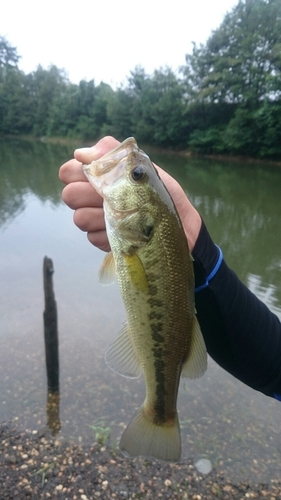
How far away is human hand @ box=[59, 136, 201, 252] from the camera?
179 cm

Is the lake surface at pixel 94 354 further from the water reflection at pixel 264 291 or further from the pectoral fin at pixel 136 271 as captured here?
the pectoral fin at pixel 136 271

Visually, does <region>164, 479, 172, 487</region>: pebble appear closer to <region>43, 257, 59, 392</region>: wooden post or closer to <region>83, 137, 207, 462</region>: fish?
<region>43, 257, 59, 392</region>: wooden post

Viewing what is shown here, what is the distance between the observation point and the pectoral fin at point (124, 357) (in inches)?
69.0

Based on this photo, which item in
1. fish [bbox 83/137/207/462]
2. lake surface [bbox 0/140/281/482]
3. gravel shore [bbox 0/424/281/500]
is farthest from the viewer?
lake surface [bbox 0/140/281/482]

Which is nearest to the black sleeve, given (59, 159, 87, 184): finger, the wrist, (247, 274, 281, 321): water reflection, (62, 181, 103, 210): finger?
the wrist

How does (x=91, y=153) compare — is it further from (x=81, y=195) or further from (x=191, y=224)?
(x=191, y=224)

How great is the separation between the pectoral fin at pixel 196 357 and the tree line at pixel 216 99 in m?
34.8

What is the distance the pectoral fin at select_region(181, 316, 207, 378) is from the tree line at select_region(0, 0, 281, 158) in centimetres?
3476

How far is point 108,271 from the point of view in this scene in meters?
1.76

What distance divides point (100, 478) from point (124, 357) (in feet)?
8.90

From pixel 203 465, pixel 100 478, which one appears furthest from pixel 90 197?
pixel 203 465

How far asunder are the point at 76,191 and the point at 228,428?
4161mm

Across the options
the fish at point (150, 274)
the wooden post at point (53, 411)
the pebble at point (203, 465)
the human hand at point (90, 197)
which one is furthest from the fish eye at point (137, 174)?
the wooden post at point (53, 411)

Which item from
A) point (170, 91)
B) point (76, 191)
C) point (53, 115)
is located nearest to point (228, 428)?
point (76, 191)
